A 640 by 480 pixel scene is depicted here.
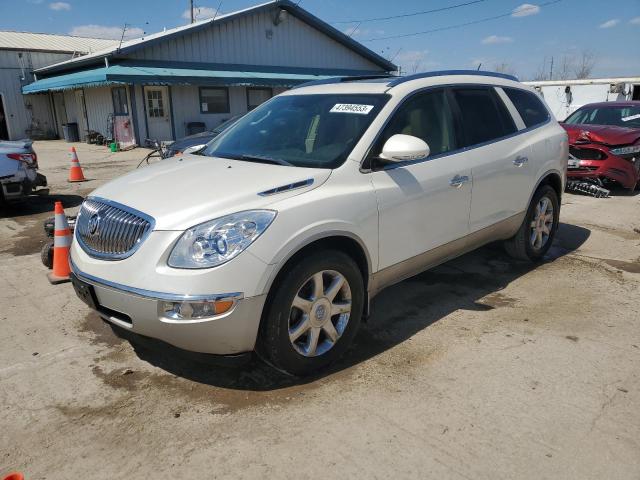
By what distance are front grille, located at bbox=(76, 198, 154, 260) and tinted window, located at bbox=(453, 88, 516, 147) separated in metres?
2.65

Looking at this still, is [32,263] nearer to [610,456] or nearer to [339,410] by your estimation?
[339,410]

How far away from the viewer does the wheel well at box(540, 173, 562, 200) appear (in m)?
5.29

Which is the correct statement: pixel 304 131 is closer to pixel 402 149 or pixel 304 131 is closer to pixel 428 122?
pixel 402 149

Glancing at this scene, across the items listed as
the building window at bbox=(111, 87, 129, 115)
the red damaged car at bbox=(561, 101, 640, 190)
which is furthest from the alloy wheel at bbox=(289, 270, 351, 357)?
the building window at bbox=(111, 87, 129, 115)

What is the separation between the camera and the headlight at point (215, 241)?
2.78 meters

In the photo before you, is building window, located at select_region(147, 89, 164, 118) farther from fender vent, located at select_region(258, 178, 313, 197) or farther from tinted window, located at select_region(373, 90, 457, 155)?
fender vent, located at select_region(258, 178, 313, 197)

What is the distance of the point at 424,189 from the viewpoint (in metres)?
3.79

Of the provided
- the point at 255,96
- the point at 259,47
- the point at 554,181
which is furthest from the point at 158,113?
the point at 554,181

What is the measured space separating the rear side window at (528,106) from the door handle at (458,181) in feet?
4.45

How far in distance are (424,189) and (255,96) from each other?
21.4m

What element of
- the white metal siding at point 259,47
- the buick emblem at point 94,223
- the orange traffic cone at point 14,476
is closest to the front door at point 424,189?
the buick emblem at point 94,223

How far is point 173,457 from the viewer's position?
8.45 feet

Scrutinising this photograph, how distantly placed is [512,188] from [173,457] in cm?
361

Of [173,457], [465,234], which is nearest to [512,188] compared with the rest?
[465,234]
